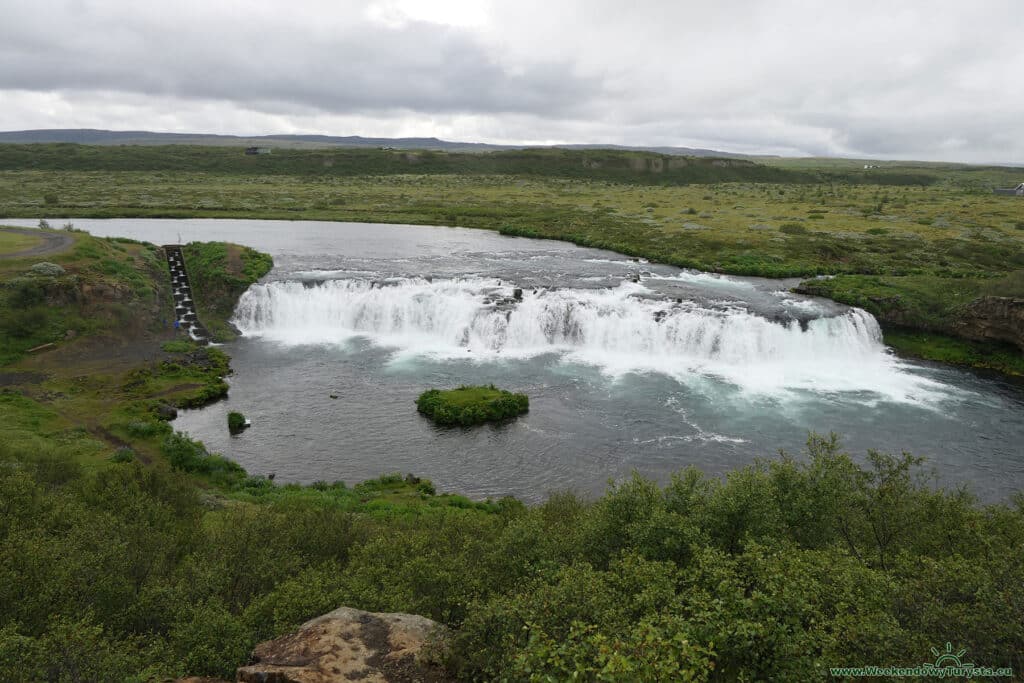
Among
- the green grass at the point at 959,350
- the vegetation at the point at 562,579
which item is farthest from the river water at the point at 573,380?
the vegetation at the point at 562,579

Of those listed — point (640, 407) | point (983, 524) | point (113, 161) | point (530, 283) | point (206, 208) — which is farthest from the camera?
point (113, 161)

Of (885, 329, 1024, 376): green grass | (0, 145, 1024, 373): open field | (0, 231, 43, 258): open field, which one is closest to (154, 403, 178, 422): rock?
(0, 231, 43, 258): open field

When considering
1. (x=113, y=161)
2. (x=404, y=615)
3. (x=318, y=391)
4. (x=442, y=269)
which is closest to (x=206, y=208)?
(x=442, y=269)

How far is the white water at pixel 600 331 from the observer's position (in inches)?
1887

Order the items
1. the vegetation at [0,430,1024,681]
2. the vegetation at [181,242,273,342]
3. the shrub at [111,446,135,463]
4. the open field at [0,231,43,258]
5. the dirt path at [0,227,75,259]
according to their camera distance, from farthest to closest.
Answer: the vegetation at [181,242,273,342]
the open field at [0,231,43,258]
the dirt path at [0,227,75,259]
the shrub at [111,446,135,463]
the vegetation at [0,430,1024,681]

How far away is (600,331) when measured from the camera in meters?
53.0

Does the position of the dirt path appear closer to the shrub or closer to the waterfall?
the waterfall

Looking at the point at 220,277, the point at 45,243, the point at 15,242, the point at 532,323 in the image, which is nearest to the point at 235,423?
the point at 532,323

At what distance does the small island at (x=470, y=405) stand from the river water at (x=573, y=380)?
920 mm

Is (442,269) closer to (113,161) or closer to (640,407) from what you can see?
(640,407)

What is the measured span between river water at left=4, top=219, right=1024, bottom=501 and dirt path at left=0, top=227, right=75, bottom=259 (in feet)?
60.0

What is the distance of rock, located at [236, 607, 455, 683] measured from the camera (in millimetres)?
12352

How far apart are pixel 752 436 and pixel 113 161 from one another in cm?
21068

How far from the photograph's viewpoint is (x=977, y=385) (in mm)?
45719
